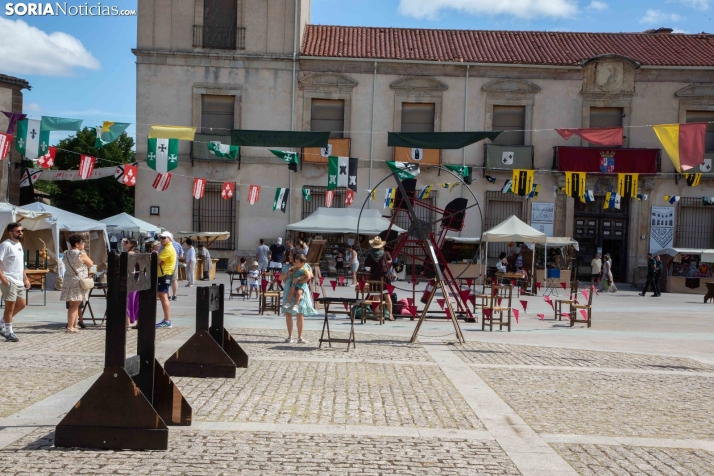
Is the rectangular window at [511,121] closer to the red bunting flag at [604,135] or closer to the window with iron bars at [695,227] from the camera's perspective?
the window with iron bars at [695,227]

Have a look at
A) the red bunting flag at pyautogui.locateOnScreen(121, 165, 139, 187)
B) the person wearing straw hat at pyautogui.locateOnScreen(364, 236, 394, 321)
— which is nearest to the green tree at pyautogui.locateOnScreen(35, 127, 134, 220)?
the red bunting flag at pyautogui.locateOnScreen(121, 165, 139, 187)

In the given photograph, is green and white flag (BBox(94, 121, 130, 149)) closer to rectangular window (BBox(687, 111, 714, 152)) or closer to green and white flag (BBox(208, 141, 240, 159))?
green and white flag (BBox(208, 141, 240, 159))

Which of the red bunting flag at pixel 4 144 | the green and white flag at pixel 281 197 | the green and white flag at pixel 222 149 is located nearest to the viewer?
the red bunting flag at pixel 4 144

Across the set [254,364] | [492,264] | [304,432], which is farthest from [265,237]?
[304,432]

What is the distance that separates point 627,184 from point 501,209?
540 centimetres

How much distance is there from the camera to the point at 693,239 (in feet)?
110

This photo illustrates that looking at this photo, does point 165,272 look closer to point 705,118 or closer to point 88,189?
point 705,118

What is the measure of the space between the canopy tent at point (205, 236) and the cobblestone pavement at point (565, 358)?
19177 millimetres

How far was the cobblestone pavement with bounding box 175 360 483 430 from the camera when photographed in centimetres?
717

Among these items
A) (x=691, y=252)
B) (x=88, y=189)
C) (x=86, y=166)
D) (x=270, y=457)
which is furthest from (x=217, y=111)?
(x=270, y=457)

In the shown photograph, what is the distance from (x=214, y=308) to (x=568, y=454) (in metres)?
4.39

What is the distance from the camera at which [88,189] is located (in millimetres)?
56875

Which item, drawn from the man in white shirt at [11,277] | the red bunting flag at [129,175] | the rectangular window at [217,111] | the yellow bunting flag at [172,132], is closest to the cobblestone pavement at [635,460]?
the man in white shirt at [11,277]

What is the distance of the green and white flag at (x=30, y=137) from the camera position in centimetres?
2058
